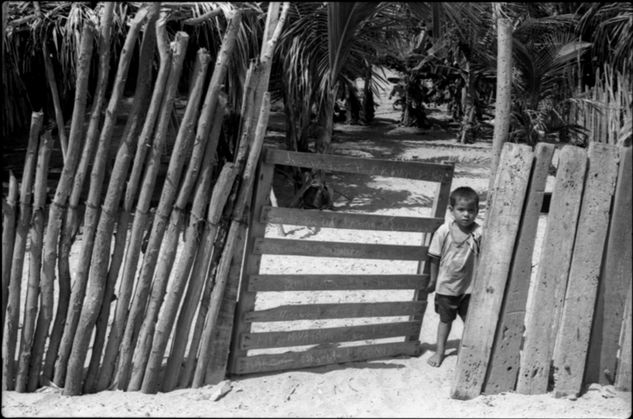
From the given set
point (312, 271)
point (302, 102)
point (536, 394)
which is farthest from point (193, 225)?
point (302, 102)

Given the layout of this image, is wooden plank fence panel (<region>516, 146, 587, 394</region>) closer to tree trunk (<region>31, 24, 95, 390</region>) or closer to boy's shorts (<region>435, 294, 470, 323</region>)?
boy's shorts (<region>435, 294, 470, 323</region>)

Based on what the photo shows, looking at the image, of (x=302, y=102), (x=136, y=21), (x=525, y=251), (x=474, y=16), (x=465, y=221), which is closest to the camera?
(x=136, y=21)

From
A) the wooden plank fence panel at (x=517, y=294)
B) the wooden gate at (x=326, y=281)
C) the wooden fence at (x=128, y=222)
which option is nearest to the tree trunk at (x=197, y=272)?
the wooden fence at (x=128, y=222)

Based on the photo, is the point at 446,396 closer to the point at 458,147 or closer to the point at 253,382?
the point at 253,382

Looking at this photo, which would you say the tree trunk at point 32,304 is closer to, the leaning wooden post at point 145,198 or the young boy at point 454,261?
the leaning wooden post at point 145,198

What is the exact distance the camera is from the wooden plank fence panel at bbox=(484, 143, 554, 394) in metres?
3.90

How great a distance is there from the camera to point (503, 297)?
396cm

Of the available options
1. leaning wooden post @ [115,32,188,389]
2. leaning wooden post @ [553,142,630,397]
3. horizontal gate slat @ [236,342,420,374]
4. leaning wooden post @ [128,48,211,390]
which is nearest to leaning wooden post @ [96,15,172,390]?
leaning wooden post @ [115,32,188,389]

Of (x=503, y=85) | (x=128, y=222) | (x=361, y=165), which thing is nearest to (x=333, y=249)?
(x=361, y=165)

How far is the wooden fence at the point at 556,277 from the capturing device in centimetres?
389

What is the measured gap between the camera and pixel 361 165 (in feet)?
13.7

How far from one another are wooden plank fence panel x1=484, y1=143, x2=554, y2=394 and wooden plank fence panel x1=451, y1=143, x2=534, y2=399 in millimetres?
44

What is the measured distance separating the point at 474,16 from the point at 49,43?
587cm

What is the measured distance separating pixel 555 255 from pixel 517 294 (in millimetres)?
321
